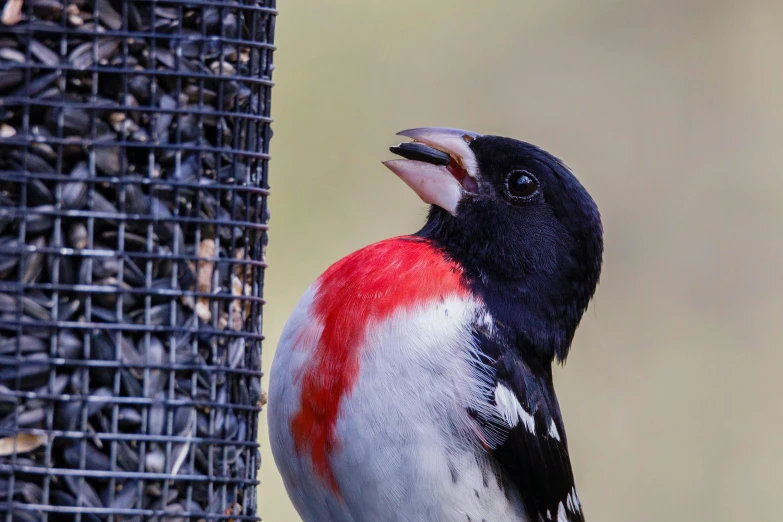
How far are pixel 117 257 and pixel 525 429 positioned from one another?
159cm

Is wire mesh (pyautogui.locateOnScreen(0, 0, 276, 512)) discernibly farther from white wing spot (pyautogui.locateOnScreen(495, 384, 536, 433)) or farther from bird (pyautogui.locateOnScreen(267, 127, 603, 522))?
white wing spot (pyautogui.locateOnScreen(495, 384, 536, 433))

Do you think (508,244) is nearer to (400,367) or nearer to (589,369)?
(400,367)

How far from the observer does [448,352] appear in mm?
4090

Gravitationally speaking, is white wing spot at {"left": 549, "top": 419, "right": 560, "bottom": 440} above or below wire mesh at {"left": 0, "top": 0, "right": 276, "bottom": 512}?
below

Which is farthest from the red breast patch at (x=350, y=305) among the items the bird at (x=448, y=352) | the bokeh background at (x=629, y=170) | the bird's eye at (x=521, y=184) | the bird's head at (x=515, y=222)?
the bokeh background at (x=629, y=170)

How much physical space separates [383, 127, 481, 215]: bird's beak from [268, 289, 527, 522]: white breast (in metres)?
0.47

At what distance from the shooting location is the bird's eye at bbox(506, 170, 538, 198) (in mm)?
4598

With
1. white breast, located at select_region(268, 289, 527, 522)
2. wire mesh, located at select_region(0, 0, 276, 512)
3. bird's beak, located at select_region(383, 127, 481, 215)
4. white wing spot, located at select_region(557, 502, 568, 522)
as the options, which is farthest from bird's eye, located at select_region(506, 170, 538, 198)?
wire mesh, located at select_region(0, 0, 276, 512)

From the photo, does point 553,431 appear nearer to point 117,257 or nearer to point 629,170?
point 117,257

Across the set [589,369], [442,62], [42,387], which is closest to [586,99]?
[442,62]

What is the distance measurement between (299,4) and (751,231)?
11.3ft

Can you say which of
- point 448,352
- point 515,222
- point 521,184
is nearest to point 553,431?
point 448,352

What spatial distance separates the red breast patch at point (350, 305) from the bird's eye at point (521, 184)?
0.37m

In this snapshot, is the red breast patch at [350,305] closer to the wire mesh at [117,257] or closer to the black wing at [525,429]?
the black wing at [525,429]
